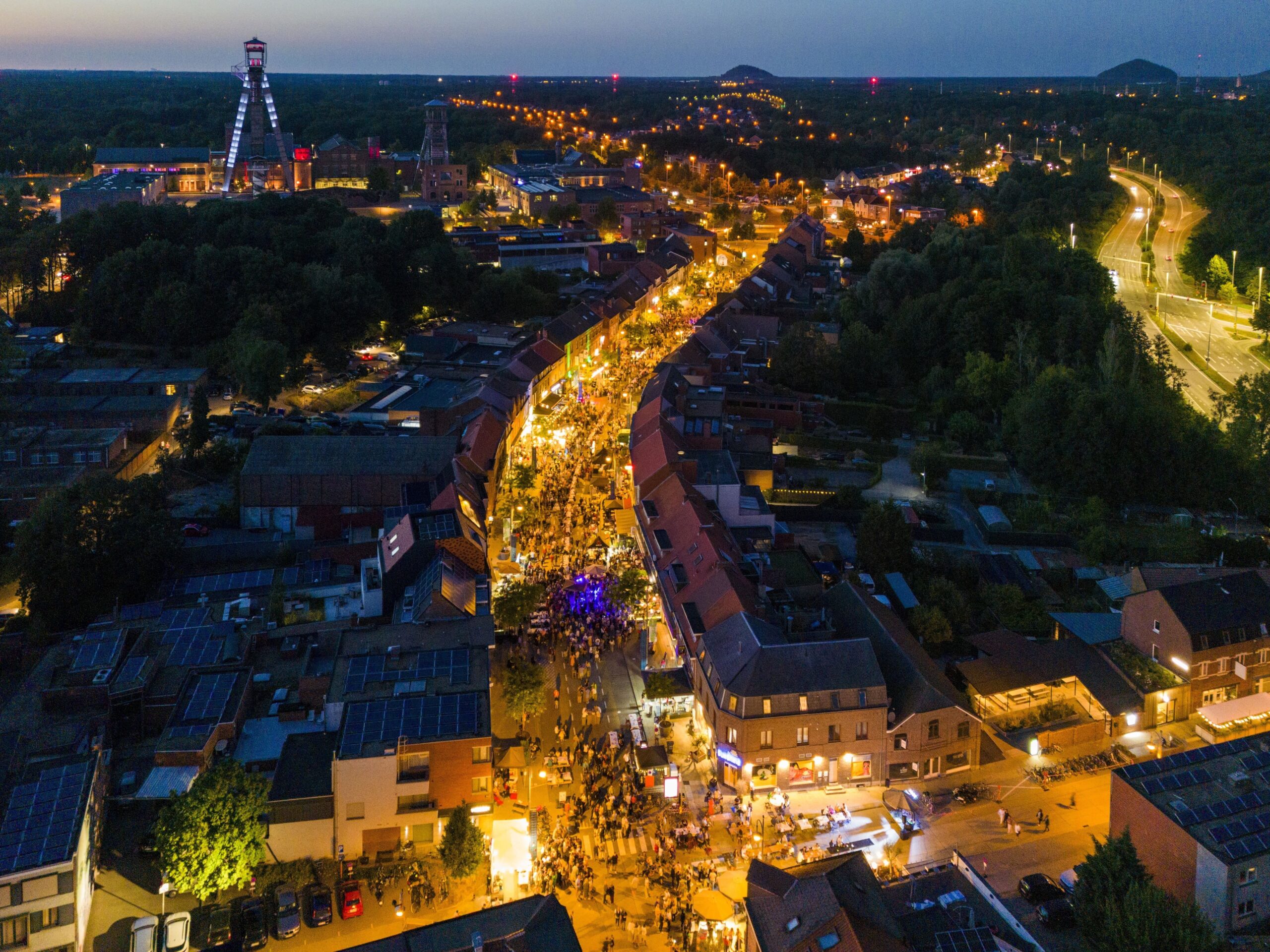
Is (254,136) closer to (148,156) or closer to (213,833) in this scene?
(148,156)

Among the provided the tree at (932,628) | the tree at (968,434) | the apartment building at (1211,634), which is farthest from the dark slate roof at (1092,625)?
the tree at (968,434)

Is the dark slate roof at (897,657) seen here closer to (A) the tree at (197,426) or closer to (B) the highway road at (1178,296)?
(A) the tree at (197,426)

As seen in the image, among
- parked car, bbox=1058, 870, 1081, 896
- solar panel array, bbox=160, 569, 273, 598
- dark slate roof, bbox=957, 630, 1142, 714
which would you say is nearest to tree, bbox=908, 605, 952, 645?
dark slate roof, bbox=957, 630, 1142, 714

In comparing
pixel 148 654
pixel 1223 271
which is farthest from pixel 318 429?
pixel 1223 271

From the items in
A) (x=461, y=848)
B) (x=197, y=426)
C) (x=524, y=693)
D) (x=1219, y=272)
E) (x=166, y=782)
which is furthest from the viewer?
(x=1219, y=272)

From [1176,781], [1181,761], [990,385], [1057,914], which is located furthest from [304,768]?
[990,385]

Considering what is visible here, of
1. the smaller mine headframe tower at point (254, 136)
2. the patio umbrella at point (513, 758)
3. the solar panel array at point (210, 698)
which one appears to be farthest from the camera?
the smaller mine headframe tower at point (254, 136)
